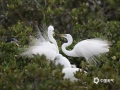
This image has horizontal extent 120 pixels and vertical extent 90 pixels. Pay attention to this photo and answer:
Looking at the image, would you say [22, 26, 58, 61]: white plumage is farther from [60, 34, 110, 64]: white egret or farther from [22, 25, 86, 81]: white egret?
[60, 34, 110, 64]: white egret

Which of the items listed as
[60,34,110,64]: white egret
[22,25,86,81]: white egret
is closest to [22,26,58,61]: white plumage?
[22,25,86,81]: white egret

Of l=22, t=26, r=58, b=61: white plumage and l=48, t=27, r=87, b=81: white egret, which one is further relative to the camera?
l=22, t=26, r=58, b=61: white plumage

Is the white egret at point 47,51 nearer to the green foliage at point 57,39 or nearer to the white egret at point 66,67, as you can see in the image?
the white egret at point 66,67

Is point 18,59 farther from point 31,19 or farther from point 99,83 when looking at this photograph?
point 31,19

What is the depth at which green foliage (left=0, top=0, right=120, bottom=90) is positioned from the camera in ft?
17.8

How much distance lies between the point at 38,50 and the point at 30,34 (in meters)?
1.35

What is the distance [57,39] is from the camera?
8.77 meters

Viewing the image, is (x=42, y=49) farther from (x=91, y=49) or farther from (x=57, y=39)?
(x=57, y=39)

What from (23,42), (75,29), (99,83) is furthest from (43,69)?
(75,29)

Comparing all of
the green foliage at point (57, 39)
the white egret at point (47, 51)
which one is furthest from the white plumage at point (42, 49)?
the green foliage at point (57, 39)

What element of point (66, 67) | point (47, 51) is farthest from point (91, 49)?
point (47, 51)

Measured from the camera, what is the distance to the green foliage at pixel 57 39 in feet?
17.8

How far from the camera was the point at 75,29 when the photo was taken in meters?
8.92

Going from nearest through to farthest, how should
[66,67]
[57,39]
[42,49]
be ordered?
[66,67] → [42,49] → [57,39]
